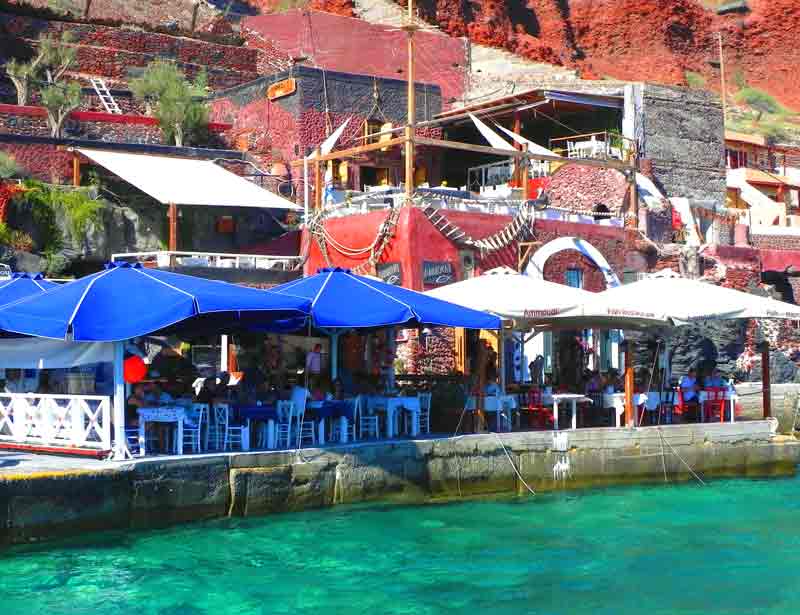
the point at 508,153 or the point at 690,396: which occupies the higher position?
the point at 508,153

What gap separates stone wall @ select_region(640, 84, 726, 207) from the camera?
34094 mm

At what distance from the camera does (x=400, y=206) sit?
23.5m

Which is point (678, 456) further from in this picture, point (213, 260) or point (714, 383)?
point (213, 260)

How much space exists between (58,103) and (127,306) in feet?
54.7

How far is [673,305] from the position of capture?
19.4 meters

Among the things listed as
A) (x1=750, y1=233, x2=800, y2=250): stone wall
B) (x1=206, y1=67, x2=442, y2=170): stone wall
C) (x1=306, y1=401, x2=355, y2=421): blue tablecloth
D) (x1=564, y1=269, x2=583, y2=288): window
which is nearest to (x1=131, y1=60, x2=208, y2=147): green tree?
(x1=206, y1=67, x2=442, y2=170): stone wall

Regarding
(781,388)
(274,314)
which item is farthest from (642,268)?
(274,314)

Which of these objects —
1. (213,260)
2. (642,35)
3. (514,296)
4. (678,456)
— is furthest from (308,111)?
(642,35)

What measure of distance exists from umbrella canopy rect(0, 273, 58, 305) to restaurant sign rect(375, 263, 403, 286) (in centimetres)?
730

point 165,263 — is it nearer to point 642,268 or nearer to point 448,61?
point 642,268

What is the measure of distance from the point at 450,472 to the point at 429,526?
181 centimetres

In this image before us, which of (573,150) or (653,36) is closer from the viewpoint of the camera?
(573,150)

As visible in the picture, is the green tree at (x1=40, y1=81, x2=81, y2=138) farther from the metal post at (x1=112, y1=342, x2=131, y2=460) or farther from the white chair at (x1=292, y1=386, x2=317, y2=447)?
the metal post at (x1=112, y1=342, x2=131, y2=460)

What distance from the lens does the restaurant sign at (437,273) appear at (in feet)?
76.4
